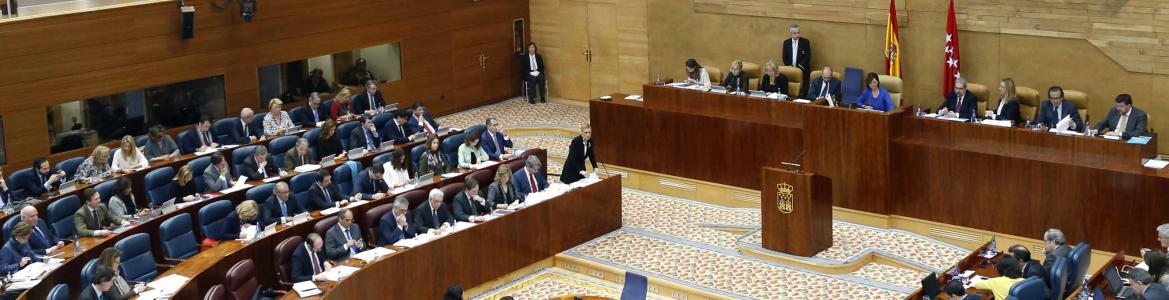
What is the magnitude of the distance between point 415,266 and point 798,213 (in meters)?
3.93

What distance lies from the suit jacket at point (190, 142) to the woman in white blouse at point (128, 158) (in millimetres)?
931

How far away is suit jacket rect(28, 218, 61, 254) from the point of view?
1233 centimetres

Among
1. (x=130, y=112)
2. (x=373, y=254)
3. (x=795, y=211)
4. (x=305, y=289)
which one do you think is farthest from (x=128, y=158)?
(x=795, y=211)

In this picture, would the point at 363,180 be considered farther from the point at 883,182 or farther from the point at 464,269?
the point at 883,182

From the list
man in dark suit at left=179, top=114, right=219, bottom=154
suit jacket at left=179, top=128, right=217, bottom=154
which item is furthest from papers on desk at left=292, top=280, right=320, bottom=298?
suit jacket at left=179, top=128, right=217, bottom=154

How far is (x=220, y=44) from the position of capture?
18125 millimetres

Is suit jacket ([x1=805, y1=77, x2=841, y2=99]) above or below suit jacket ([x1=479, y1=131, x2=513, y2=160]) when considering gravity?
above

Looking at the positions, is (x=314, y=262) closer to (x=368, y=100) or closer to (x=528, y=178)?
(x=528, y=178)

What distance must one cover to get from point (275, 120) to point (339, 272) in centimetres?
577

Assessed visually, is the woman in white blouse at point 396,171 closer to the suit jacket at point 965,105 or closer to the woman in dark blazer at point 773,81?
the woman in dark blazer at point 773,81

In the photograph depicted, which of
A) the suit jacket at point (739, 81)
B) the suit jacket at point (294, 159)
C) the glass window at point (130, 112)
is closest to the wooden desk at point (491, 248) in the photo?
the suit jacket at point (294, 159)

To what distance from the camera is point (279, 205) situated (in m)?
13.3

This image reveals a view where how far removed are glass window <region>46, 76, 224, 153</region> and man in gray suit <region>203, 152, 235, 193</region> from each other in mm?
3411

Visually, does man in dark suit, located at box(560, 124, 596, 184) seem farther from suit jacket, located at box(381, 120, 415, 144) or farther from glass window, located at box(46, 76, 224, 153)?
glass window, located at box(46, 76, 224, 153)
